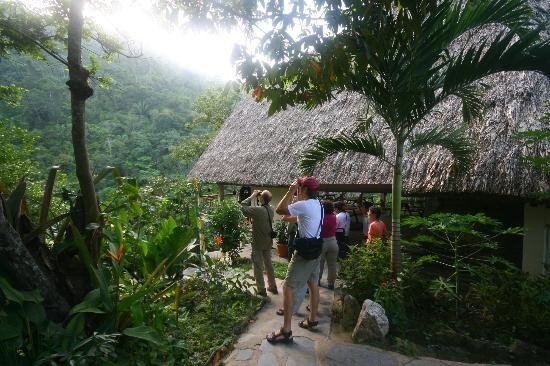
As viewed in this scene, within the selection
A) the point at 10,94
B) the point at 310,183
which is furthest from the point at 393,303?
the point at 10,94

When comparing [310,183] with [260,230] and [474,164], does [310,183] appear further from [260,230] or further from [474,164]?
[474,164]

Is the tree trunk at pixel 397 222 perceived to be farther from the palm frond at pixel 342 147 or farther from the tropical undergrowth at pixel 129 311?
the tropical undergrowth at pixel 129 311

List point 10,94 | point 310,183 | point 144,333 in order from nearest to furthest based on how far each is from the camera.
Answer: point 144,333 → point 310,183 → point 10,94

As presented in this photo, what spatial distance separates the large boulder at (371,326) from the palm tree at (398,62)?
1.94ft

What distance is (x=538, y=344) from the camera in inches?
131

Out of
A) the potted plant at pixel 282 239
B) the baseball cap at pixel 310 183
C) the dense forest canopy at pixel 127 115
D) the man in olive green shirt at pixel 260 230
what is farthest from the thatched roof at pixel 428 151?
the dense forest canopy at pixel 127 115

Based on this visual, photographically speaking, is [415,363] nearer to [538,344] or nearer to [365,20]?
[538,344]

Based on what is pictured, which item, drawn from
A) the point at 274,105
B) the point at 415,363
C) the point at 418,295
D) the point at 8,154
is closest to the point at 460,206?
the point at 418,295

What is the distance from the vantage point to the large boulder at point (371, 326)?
340cm

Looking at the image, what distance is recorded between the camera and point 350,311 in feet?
12.6

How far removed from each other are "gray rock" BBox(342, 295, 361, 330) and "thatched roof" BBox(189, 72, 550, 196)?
1.86 metres

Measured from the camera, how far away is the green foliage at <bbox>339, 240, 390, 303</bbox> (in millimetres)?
3963

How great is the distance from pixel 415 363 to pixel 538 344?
1345 millimetres

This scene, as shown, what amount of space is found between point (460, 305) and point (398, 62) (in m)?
2.77
